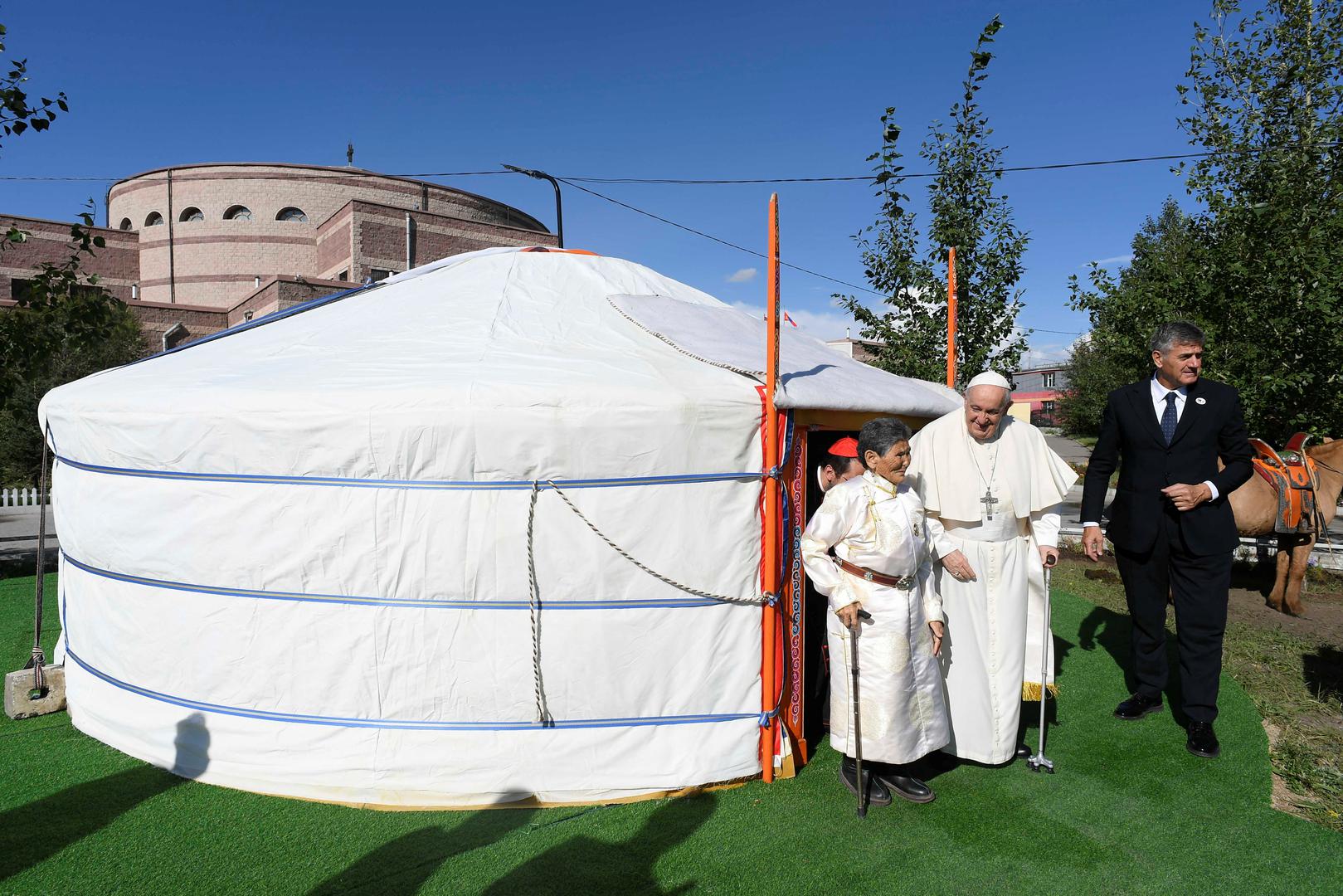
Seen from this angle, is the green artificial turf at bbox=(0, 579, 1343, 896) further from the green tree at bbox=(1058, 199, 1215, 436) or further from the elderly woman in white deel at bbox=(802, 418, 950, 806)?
the green tree at bbox=(1058, 199, 1215, 436)

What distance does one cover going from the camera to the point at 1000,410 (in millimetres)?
2756

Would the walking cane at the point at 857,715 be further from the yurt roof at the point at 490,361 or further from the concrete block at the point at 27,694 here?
the concrete block at the point at 27,694

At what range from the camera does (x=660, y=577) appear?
267cm

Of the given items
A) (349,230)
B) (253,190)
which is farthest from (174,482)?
(253,190)

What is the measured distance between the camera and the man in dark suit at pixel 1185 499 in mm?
2904

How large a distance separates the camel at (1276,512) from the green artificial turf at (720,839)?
2.85 meters

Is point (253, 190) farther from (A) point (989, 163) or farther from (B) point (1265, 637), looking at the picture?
(B) point (1265, 637)

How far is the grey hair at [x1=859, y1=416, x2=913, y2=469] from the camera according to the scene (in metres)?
2.46

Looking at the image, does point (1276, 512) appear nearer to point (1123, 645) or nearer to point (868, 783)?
point (1123, 645)

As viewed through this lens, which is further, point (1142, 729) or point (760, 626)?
point (1142, 729)

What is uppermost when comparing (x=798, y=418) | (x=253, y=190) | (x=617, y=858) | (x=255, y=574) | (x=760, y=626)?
(x=253, y=190)

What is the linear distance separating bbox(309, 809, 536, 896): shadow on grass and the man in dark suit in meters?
2.32

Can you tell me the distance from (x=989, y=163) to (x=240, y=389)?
16.4 ft

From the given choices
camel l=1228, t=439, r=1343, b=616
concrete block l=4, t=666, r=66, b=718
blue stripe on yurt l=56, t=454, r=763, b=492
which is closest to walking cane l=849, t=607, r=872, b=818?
blue stripe on yurt l=56, t=454, r=763, b=492
